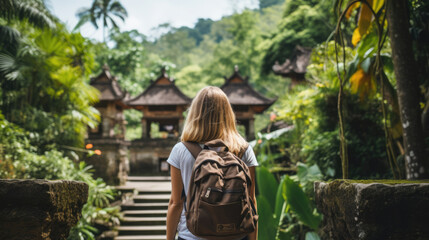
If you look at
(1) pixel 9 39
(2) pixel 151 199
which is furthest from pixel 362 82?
(2) pixel 151 199

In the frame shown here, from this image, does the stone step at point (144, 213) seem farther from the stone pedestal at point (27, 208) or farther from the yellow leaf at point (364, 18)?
the stone pedestal at point (27, 208)

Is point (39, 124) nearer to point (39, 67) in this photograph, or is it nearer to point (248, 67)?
point (39, 67)

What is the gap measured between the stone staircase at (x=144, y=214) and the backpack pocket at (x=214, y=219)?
7627mm

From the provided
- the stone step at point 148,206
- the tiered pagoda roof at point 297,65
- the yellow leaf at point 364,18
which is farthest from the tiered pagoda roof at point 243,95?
the yellow leaf at point 364,18

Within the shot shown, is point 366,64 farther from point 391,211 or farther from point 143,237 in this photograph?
point 143,237

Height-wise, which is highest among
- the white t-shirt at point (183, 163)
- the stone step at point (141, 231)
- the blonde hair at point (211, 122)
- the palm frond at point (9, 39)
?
the palm frond at point (9, 39)

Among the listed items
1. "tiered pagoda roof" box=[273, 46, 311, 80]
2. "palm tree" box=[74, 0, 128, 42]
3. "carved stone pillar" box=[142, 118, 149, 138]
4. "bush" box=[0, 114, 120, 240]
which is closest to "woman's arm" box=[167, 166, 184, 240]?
"bush" box=[0, 114, 120, 240]

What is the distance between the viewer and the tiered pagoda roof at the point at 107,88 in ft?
44.9

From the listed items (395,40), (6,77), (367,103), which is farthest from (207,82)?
(395,40)

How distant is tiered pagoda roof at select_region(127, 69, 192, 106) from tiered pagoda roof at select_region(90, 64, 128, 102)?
0.78m

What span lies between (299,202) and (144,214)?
22.8 feet

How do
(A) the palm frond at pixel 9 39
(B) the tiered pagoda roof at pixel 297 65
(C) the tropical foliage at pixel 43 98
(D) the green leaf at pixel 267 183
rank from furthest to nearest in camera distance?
(B) the tiered pagoda roof at pixel 297 65, (A) the palm frond at pixel 9 39, (C) the tropical foliage at pixel 43 98, (D) the green leaf at pixel 267 183

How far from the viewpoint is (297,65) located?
12859 millimetres

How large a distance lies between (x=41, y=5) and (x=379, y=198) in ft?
31.5
